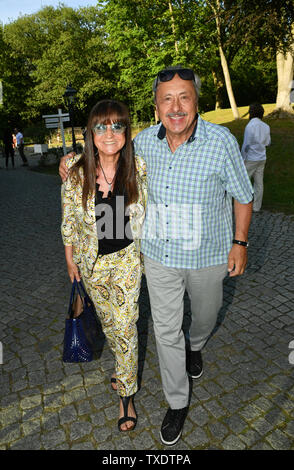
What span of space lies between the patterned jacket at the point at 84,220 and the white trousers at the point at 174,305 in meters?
0.32

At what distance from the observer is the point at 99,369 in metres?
3.29

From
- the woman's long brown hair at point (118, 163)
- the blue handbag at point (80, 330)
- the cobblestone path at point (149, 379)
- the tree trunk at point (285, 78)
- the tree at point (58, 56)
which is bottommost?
the cobblestone path at point (149, 379)

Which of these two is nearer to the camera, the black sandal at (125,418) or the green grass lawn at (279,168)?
the black sandal at (125,418)

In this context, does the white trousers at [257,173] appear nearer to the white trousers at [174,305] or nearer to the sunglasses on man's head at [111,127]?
the white trousers at [174,305]

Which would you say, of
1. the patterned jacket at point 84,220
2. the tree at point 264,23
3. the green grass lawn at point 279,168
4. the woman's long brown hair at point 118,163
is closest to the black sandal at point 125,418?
the patterned jacket at point 84,220

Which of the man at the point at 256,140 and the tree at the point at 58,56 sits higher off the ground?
the tree at the point at 58,56

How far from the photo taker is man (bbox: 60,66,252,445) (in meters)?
2.31

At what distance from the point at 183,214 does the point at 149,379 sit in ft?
5.40

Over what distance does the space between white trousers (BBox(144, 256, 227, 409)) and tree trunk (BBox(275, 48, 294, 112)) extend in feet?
58.4

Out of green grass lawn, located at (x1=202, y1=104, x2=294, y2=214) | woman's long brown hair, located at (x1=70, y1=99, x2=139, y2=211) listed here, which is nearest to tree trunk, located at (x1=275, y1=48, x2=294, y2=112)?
green grass lawn, located at (x1=202, y1=104, x2=294, y2=214)

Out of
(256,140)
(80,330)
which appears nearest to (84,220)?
(80,330)

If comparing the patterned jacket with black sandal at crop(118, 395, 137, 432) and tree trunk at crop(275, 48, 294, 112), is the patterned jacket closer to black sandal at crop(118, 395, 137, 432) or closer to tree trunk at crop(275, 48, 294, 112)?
black sandal at crop(118, 395, 137, 432)

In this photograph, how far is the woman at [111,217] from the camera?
7.73ft

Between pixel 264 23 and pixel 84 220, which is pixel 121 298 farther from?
pixel 264 23
